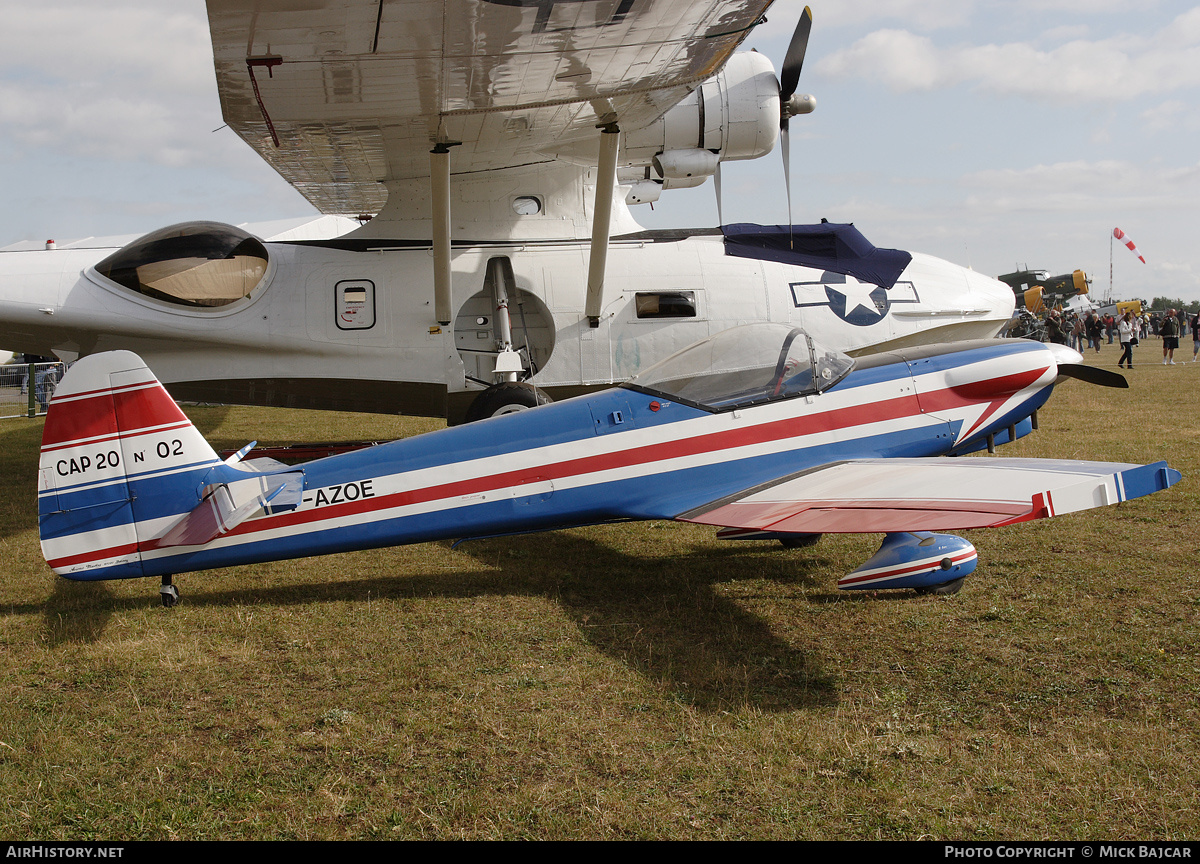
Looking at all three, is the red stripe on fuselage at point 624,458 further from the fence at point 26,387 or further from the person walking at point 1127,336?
the person walking at point 1127,336

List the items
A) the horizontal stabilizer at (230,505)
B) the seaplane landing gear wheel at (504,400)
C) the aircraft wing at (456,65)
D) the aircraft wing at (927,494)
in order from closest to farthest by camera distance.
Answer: the aircraft wing at (927,494), the horizontal stabilizer at (230,505), the aircraft wing at (456,65), the seaplane landing gear wheel at (504,400)

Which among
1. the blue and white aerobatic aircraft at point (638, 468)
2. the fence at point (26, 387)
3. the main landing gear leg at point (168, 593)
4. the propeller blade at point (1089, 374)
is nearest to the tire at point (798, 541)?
the blue and white aerobatic aircraft at point (638, 468)

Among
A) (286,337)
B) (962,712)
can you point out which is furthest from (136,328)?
(962,712)

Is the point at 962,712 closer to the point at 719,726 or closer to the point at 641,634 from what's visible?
the point at 719,726

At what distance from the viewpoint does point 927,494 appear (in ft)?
15.6

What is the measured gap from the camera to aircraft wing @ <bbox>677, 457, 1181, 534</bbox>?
416 centimetres

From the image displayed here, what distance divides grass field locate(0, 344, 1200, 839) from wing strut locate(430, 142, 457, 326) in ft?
10.8

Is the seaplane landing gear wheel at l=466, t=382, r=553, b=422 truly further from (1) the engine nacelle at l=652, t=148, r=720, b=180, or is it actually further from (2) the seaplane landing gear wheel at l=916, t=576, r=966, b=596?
(2) the seaplane landing gear wheel at l=916, t=576, r=966, b=596

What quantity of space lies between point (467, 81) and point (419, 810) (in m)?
5.43

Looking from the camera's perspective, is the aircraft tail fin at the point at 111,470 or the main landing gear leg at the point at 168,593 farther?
the main landing gear leg at the point at 168,593

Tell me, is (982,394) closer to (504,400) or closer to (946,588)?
(946,588)

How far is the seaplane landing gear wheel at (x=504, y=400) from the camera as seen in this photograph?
867 centimetres

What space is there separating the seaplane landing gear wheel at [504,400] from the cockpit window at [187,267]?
2.72 meters

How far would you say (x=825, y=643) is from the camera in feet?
15.3
